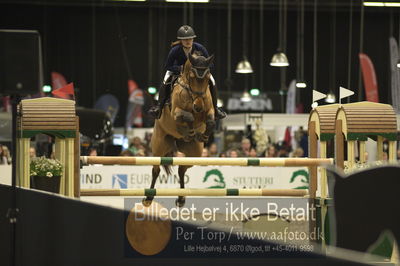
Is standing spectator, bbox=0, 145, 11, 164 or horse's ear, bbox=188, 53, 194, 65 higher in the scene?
horse's ear, bbox=188, 53, 194, 65

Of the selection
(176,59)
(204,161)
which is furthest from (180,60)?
(204,161)

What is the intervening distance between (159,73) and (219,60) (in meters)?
2.20

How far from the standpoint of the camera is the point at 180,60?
7.46 metres

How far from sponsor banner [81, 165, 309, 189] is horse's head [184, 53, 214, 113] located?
4973mm

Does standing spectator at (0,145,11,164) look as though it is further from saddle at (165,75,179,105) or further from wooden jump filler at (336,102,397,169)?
wooden jump filler at (336,102,397,169)

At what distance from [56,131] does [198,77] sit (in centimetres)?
129

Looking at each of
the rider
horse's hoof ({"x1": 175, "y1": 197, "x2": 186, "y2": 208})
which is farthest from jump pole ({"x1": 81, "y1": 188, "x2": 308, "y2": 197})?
the rider

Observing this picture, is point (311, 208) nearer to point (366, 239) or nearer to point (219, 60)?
point (366, 239)

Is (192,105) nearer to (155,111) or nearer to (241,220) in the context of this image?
(155,111)

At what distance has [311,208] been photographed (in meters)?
6.89

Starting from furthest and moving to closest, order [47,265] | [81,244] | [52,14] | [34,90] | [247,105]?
[52,14], [247,105], [34,90], [47,265], [81,244]

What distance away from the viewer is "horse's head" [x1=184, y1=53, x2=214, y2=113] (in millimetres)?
6859

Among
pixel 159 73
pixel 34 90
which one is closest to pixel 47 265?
pixel 34 90

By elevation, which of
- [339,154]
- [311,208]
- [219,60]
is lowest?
[311,208]
